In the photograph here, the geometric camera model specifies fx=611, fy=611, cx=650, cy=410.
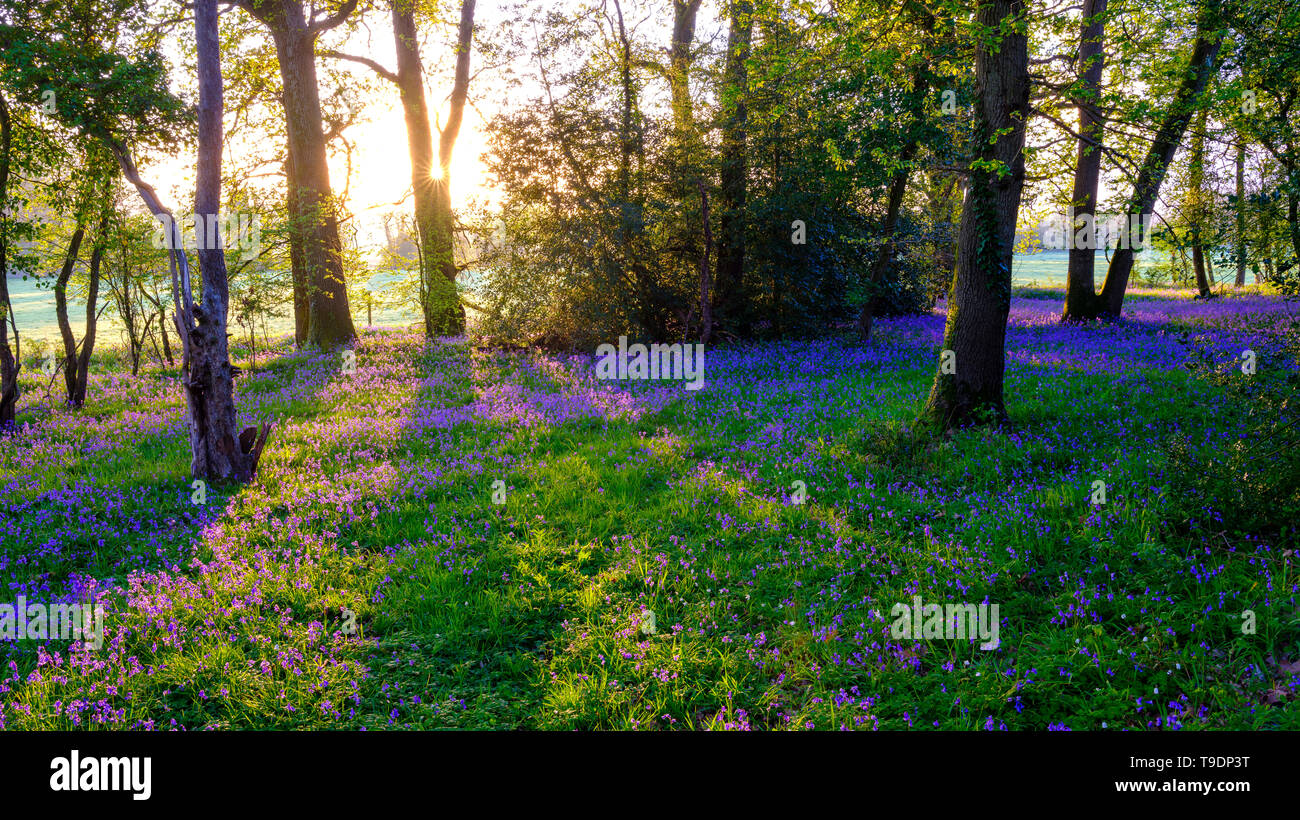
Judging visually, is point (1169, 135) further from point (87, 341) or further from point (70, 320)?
point (70, 320)

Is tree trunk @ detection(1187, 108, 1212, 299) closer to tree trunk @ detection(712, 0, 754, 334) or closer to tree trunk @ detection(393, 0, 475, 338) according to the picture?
tree trunk @ detection(712, 0, 754, 334)

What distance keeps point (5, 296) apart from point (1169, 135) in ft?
61.5

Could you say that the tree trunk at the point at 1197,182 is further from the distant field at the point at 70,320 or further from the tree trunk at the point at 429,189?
the distant field at the point at 70,320

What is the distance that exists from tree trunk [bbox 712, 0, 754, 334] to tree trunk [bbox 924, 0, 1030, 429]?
33.0 feet

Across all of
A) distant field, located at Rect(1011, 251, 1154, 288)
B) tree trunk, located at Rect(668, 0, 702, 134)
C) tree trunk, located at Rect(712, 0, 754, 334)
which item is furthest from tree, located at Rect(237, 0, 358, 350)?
distant field, located at Rect(1011, 251, 1154, 288)

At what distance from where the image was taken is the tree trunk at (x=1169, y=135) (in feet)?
27.5

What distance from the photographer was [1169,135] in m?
7.60

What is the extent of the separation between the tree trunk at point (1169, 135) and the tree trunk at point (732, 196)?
995cm

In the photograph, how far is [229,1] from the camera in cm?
1712

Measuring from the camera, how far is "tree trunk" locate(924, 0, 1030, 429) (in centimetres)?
830

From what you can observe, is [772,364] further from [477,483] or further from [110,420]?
[110,420]
